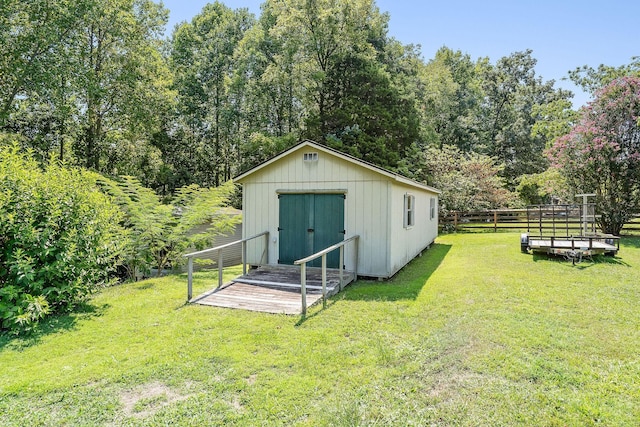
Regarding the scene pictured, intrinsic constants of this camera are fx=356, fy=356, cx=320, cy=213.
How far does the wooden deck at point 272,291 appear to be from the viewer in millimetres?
6098

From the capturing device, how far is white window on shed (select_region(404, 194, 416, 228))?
908cm

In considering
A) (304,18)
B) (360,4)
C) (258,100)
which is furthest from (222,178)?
(360,4)

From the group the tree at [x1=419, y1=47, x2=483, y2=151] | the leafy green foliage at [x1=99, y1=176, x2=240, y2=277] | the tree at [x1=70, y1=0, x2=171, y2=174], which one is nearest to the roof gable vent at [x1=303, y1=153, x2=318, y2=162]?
the leafy green foliage at [x1=99, y1=176, x2=240, y2=277]

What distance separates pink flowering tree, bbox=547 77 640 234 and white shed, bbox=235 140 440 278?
11.1 m

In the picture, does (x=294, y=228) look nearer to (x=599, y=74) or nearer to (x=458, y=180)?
(x=458, y=180)

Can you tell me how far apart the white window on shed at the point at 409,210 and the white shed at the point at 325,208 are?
0.17ft

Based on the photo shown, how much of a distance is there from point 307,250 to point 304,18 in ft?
53.5

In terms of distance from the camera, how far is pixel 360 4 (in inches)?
802

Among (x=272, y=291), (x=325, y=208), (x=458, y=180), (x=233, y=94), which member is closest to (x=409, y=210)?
(x=325, y=208)

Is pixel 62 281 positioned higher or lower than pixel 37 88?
lower

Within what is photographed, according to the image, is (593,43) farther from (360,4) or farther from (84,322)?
(84,322)

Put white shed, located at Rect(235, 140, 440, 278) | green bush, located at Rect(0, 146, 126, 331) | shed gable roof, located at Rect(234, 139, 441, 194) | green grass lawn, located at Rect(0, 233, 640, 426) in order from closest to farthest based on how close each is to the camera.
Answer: green grass lawn, located at Rect(0, 233, 640, 426)
green bush, located at Rect(0, 146, 126, 331)
shed gable roof, located at Rect(234, 139, 441, 194)
white shed, located at Rect(235, 140, 440, 278)

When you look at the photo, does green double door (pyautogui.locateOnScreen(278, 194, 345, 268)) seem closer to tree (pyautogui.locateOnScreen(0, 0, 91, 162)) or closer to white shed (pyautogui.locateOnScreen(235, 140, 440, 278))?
white shed (pyautogui.locateOnScreen(235, 140, 440, 278))

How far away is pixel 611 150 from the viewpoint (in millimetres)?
14688
